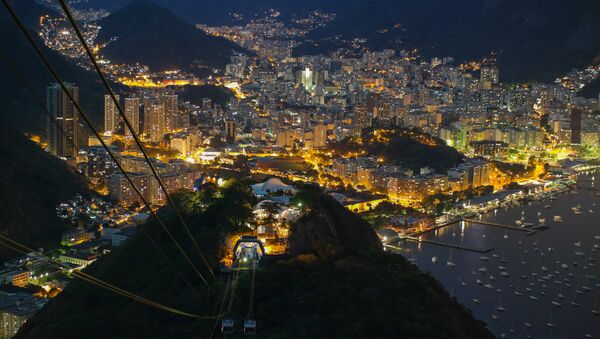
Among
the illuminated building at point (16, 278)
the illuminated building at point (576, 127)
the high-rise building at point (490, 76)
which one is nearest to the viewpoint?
the illuminated building at point (16, 278)

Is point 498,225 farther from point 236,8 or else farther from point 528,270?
point 236,8

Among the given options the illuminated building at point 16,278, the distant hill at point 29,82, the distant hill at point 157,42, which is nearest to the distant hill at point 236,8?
the distant hill at point 157,42

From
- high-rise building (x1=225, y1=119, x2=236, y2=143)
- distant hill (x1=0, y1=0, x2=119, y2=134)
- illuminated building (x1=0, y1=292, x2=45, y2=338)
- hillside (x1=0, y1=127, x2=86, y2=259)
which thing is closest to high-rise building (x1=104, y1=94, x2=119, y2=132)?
distant hill (x1=0, y1=0, x2=119, y2=134)

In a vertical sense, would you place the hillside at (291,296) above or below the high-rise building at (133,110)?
below

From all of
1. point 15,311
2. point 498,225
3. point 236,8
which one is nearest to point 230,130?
point 498,225

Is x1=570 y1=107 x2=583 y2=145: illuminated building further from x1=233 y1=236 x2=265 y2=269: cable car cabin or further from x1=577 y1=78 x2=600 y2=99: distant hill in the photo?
x1=233 y1=236 x2=265 y2=269: cable car cabin

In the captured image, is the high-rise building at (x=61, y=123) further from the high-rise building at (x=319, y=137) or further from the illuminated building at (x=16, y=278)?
the illuminated building at (x=16, y=278)

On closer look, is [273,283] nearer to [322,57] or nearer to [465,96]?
[465,96]
